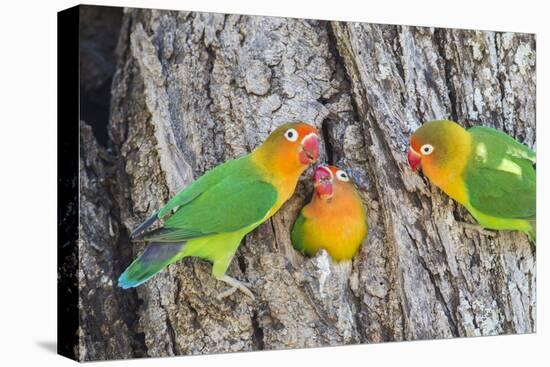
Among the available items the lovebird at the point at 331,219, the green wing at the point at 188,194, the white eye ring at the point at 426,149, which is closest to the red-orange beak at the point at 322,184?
the lovebird at the point at 331,219

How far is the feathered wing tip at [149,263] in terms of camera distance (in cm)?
416

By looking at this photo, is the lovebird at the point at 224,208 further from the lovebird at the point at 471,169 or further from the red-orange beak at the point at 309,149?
the lovebird at the point at 471,169

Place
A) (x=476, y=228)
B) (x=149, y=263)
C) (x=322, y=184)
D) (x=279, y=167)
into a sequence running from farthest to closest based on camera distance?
(x=476, y=228)
(x=322, y=184)
(x=279, y=167)
(x=149, y=263)

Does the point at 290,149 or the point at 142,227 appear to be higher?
the point at 290,149

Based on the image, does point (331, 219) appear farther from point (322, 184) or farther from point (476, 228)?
point (476, 228)

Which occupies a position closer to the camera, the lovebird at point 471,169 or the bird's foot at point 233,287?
the bird's foot at point 233,287

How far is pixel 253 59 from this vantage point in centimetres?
442

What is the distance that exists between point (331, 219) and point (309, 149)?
39 centimetres

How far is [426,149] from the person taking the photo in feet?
15.4

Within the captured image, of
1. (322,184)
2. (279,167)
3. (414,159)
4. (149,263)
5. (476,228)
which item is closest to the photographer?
(149,263)

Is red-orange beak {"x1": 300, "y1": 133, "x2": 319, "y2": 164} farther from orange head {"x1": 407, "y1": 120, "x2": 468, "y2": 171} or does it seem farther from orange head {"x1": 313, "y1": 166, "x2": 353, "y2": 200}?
orange head {"x1": 407, "y1": 120, "x2": 468, "y2": 171}

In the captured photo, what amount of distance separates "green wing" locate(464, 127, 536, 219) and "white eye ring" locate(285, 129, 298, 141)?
39.2 inches

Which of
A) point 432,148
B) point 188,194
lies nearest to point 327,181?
point 432,148

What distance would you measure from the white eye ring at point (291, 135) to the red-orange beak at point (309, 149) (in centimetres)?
5
